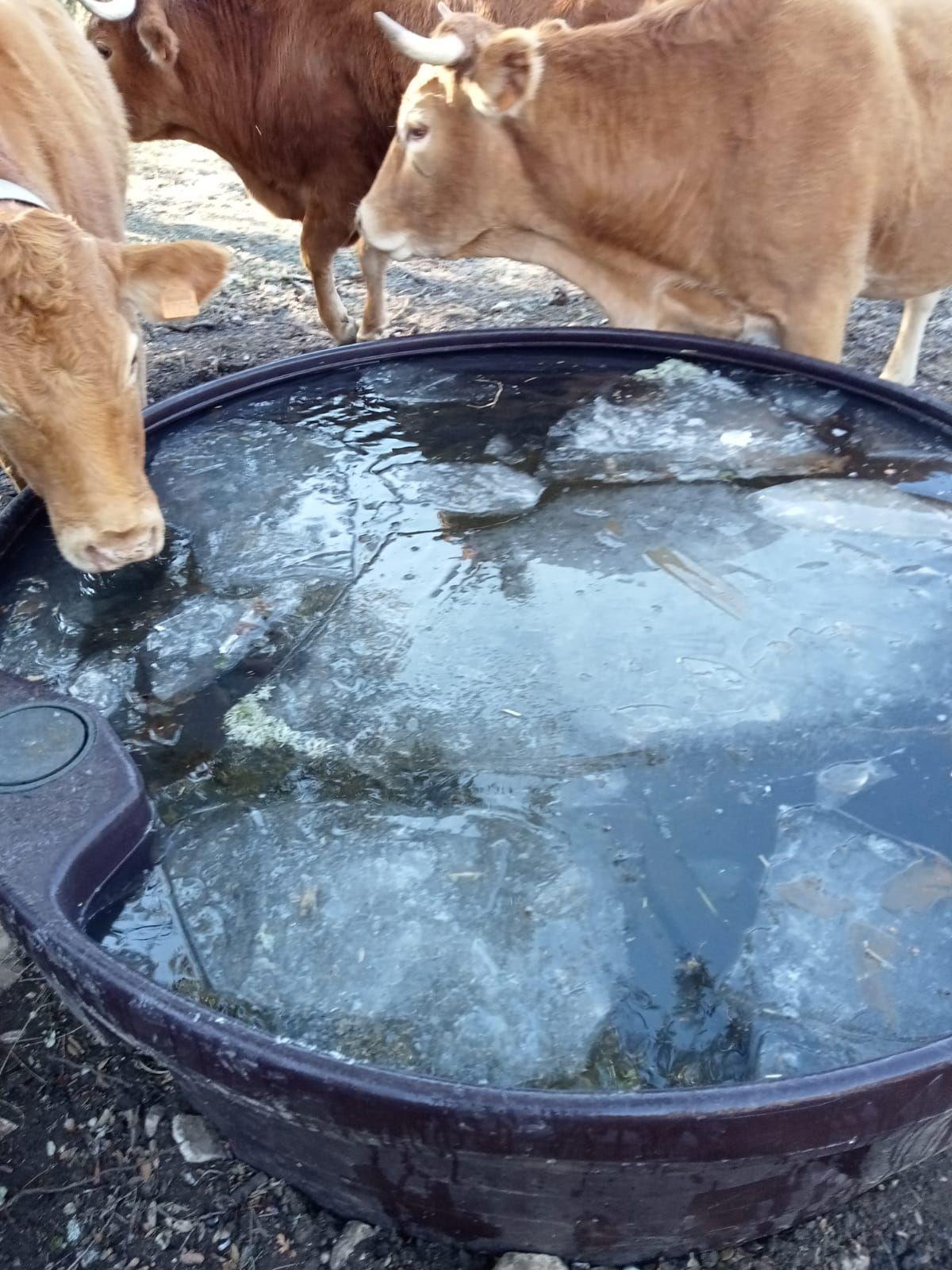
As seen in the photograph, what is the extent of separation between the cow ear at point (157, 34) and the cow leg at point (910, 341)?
3346 mm

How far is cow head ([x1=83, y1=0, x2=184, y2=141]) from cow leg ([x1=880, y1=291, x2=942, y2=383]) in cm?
333

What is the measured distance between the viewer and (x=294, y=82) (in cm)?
457

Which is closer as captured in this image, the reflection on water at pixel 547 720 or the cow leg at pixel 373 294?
the reflection on water at pixel 547 720

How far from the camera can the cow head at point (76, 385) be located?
89.4 inches

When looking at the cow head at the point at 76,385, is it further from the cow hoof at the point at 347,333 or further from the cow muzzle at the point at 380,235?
the cow hoof at the point at 347,333

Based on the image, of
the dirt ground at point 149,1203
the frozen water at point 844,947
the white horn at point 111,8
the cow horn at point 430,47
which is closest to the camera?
the frozen water at point 844,947

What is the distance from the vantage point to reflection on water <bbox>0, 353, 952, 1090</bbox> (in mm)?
1521

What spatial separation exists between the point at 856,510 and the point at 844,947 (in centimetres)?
128

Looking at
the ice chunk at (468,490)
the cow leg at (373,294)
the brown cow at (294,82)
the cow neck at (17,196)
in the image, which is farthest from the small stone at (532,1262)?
the brown cow at (294,82)

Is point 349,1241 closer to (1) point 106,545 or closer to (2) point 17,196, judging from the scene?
(1) point 106,545

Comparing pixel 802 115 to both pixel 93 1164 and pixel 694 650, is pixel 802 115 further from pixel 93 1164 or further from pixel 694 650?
pixel 93 1164

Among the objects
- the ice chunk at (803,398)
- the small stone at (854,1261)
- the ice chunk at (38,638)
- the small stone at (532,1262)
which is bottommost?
the small stone at (854,1261)

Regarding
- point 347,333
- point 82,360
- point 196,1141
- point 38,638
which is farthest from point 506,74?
point 196,1141

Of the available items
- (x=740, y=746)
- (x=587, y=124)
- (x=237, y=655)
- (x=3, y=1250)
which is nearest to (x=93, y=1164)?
(x=3, y=1250)
